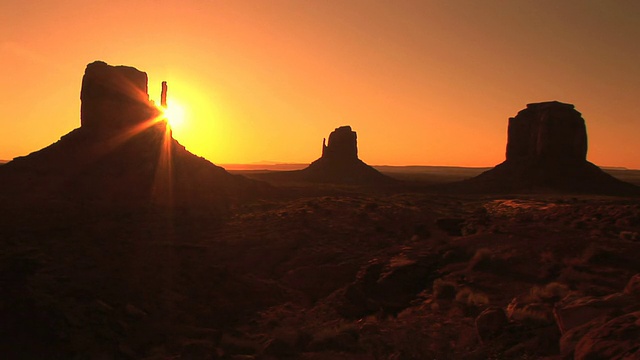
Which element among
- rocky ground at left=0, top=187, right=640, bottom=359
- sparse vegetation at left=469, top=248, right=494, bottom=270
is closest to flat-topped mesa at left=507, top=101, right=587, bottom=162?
rocky ground at left=0, top=187, right=640, bottom=359

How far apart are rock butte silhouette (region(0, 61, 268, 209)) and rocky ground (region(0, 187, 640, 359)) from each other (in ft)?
17.7

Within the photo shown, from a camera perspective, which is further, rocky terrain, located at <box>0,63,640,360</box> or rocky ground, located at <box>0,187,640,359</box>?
rocky terrain, located at <box>0,63,640,360</box>

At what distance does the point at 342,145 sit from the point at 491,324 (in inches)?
3255

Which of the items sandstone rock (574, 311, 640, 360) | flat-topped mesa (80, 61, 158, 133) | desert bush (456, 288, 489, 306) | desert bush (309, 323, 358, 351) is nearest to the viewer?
sandstone rock (574, 311, 640, 360)

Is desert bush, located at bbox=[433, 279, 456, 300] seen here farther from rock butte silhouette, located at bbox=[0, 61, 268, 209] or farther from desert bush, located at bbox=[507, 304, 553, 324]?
rock butte silhouette, located at bbox=[0, 61, 268, 209]

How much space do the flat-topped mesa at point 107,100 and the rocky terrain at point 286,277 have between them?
2.56 metres

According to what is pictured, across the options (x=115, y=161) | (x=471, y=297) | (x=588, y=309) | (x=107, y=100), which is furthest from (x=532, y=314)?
(x=107, y=100)

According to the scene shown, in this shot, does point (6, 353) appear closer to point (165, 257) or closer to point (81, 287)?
point (81, 287)

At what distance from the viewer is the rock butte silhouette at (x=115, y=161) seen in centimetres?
2884

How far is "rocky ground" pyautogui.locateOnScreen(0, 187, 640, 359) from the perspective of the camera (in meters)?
8.80

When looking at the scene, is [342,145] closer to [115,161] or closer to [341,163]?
[341,163]

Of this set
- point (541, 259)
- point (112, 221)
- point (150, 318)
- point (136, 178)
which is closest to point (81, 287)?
point (150, 318)

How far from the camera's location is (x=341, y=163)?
→ 295 feet

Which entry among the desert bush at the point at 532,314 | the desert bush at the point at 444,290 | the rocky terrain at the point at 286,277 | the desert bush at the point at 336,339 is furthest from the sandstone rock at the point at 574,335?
the desert bush at the point at 444,290
